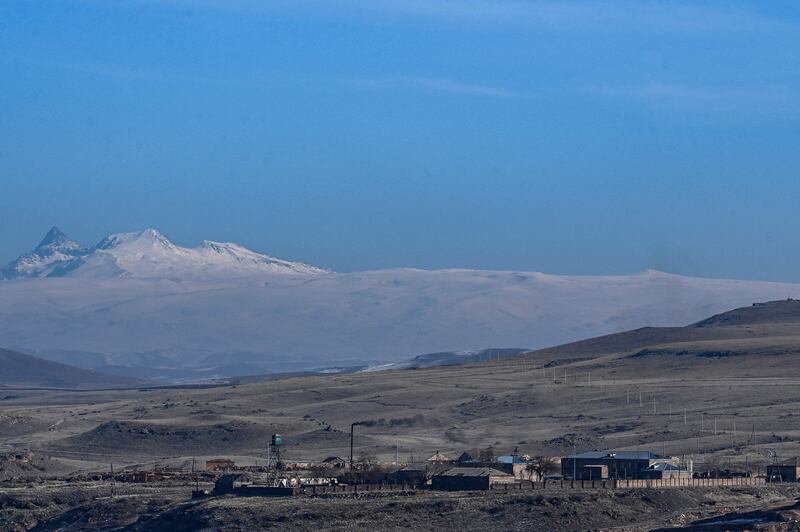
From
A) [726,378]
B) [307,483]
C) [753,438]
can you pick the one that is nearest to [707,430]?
[753,438]

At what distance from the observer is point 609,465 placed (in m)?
88.4

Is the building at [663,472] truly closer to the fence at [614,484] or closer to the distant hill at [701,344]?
the fence at [614,484]

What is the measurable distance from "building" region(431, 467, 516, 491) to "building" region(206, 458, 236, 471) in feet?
71.0

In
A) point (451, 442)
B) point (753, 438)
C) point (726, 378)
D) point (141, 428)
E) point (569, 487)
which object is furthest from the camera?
point (726, 378)

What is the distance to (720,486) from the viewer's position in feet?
271

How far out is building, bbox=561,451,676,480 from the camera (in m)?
85.6

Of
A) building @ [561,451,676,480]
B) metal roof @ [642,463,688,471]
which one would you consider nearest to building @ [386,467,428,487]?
building @ [561,451,676,480]

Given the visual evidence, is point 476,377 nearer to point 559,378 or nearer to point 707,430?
point 559,378

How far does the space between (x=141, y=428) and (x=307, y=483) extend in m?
50.6

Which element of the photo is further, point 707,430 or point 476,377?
point 476,377

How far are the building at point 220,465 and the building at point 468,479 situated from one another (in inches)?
852

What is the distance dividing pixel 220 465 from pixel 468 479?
26.5 meters

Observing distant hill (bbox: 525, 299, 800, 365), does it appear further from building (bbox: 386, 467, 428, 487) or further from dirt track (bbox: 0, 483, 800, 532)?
dirt track (bbox: 0, 483, 800, 532)

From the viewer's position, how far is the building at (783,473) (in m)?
89.6
